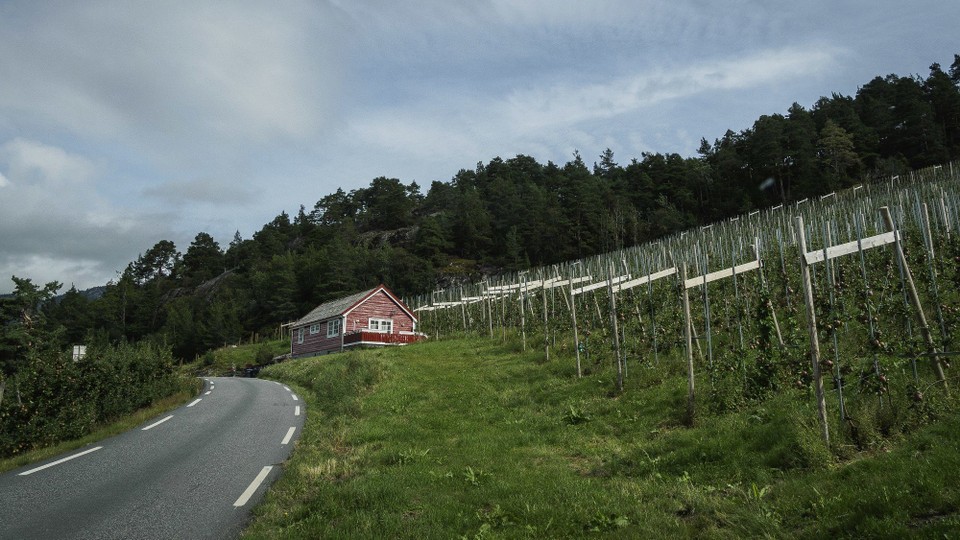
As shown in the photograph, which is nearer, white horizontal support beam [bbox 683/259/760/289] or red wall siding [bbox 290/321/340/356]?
white horizontal support beam [bbox 683/259/760/289]

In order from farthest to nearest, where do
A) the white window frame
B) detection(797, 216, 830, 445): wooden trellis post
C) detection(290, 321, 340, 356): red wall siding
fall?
detection(290, 321, 340, 356): red wall siding → the white window frame → detection(797, 216, 830, 445): wooden trellis post

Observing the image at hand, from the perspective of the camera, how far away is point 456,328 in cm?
4109

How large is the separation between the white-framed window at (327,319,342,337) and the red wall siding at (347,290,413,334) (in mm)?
1149

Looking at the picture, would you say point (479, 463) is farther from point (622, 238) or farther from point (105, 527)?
point (622, 238)

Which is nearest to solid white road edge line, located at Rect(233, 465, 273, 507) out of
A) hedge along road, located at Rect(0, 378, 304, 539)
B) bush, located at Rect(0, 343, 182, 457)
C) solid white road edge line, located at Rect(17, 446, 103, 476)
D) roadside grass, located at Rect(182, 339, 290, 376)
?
hedge along road, located at Rect(0, 378, 304, 539)

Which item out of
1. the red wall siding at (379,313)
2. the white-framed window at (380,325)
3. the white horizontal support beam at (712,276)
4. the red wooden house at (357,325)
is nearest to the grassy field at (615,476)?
the white horizontal support beam at (712,276)

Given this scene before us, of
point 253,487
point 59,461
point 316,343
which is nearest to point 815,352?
point 253,487

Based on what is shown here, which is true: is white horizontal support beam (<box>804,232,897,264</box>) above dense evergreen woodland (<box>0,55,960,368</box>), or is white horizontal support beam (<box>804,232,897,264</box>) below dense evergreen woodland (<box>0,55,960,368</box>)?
below

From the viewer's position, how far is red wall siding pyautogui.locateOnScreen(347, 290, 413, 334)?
48000mm

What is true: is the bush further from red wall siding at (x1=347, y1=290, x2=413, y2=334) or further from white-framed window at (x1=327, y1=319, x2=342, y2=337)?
red wall siding at (x1=347, y1=290, x2=413, y2=334)

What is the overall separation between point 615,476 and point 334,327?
43637mm

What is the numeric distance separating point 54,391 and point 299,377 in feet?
53.8

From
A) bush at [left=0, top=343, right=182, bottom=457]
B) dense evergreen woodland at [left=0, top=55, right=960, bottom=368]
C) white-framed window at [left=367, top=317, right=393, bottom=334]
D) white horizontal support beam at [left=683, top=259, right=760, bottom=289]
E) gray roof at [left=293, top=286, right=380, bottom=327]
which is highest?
dense evergreen woodland at [left=0, top=55, right=960, bottom=368]

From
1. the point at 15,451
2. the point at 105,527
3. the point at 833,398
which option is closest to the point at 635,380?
the point at 833,398
